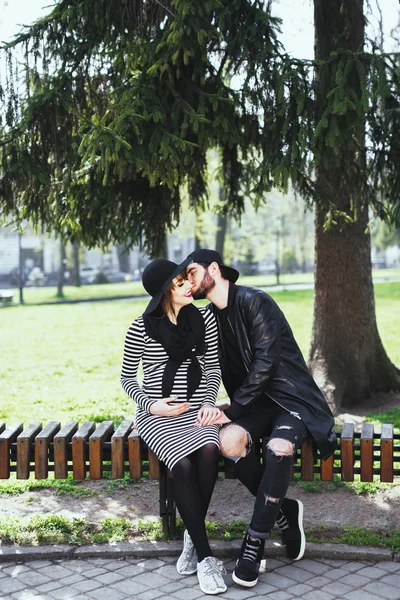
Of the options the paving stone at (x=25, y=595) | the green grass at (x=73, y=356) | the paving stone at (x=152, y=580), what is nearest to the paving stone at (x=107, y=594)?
the paving stone at (x=152, y=580)

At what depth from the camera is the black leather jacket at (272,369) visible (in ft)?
14.1

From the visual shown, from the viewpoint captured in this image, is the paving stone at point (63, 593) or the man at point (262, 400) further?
the man at point (262, 400)

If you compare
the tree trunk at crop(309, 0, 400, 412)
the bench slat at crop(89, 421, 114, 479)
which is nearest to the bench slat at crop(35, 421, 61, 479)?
the bench slat at crop(89, 421, 114, 479)

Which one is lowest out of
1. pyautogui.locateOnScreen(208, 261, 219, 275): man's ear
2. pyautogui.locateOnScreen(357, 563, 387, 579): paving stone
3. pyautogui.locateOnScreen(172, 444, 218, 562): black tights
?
pyautogui.locateOnScreen(357, 563, 387, 579): paving stone

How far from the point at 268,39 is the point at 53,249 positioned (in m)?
58.4

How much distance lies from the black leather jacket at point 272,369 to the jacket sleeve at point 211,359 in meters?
0.15

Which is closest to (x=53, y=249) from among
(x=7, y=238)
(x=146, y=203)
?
(x=7, y=238)

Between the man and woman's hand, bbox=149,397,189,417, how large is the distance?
0.22 m

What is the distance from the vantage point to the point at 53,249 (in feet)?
210

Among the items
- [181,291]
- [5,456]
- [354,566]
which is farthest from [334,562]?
[5,456]

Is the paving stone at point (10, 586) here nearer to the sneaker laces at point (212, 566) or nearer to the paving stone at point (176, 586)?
the paving stone at point (176, 586)

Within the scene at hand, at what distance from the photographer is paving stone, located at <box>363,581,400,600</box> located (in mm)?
3891

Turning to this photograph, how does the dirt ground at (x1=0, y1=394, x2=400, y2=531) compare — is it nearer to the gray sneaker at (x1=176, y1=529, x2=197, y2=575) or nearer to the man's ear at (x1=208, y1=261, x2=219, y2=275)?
the gray sneaker at (x1=176, y1=529, x2=197, y2=575)

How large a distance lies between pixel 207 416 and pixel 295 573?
0.93m
